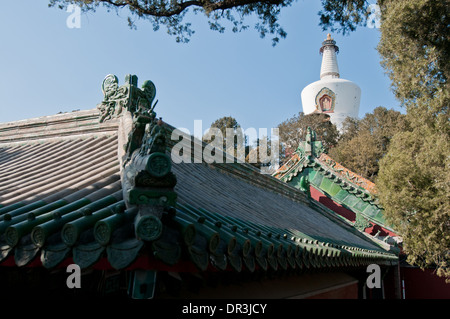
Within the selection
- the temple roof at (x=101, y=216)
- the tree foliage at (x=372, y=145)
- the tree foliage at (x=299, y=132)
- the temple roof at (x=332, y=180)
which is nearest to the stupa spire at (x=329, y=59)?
the tree foliage at (x=299, y=132)

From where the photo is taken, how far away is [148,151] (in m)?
2.28

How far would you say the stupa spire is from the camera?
155 feet

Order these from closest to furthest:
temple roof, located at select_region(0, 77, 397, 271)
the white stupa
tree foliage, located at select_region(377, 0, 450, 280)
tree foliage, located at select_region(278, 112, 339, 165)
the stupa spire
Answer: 1. temple roof, located at select_region(0, 77, 397, 271)
2. tree foliage, located at select_region(377, 0, 450, 280)
3. tree foliage, located at select_region(278, 112, 339, 165)
4. the white stupa
5. the stupa spire

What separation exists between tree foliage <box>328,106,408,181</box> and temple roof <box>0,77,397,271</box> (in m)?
20.4

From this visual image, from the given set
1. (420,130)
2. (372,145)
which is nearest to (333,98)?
(372,145)

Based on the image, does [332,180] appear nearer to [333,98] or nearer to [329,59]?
[333,98]

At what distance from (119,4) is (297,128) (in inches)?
921

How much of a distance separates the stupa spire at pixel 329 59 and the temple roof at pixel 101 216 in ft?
143

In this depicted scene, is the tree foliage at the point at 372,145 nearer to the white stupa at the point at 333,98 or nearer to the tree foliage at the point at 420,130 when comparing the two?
the white stupa at the point at 333,98

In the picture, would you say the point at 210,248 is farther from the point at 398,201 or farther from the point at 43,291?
the point at 398,201

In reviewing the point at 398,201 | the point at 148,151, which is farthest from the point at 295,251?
the point at 398,201

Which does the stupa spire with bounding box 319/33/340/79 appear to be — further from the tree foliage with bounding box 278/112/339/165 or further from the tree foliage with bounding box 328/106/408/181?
the tree foliage with bounding box 328/106/408/181

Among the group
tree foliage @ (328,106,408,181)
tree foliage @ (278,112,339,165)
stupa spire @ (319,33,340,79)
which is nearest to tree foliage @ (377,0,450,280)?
tree foliage @ (328,106,408,181)
